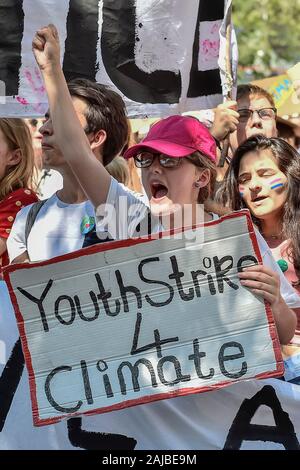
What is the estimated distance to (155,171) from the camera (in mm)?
3920

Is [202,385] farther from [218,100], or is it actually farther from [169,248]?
[218,100]

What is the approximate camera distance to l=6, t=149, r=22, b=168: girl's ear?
498cm

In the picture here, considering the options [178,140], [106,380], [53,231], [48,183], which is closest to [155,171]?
[178,140]

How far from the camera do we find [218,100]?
16.3ft

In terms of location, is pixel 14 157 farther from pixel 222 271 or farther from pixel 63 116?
pixel 222 271

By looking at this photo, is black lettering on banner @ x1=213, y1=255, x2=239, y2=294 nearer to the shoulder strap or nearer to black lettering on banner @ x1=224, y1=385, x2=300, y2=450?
black lettering on banner @ x1=224, y1=385, x2=300, y2=450

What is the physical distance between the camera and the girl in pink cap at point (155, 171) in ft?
11.9

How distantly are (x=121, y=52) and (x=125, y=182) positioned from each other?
89cm

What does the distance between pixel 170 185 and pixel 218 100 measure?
1183 mm

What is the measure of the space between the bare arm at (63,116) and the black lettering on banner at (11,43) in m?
1.03

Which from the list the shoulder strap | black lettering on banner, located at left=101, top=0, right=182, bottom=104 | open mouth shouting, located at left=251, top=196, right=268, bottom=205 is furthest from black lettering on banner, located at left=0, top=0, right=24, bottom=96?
open mouth shouting, located at left=251, top=196, right=268, bottom=205

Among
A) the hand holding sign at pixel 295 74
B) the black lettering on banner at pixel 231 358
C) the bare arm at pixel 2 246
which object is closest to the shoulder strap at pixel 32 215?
the bare arm at pixel 2 246

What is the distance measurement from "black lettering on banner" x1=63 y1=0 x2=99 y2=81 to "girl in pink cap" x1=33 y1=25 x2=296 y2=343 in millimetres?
822

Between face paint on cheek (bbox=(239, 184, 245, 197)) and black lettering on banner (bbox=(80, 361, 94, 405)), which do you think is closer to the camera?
black lettering on banner (bbox=(80, 361, 94, 405))
